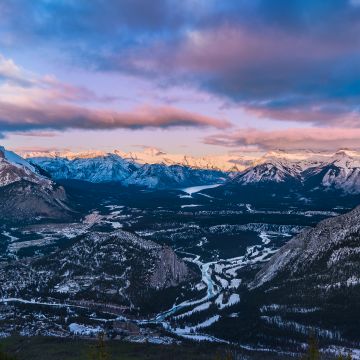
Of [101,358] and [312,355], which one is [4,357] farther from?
[312,355]

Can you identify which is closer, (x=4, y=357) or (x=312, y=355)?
(x=312, y=355)

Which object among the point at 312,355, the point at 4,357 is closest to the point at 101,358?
the point at 312,355

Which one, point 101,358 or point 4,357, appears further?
point 4,357

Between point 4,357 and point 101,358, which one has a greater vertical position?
point 101,358

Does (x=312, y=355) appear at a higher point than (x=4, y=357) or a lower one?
higher
